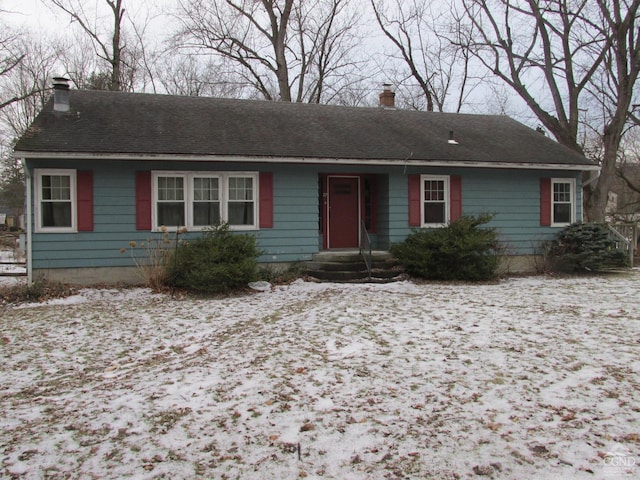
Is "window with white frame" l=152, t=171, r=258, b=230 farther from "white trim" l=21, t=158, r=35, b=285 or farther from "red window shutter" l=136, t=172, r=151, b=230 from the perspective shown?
"white trim" l=21, t=158, r=35, b=285

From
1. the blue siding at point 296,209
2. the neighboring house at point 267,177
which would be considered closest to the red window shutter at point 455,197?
the neighboring house at point 267,177

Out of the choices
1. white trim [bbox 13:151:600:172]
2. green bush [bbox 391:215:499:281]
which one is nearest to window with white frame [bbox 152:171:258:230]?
white trim [bbox 13:151:600:172]

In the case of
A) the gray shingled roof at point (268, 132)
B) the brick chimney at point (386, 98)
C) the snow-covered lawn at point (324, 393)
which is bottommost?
the snow-covered lawn at point (324, 393)

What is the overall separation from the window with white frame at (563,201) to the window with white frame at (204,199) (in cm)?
826

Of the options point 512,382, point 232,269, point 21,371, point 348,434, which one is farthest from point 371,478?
point 232,269

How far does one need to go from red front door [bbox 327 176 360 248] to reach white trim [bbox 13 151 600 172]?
4.60 ft

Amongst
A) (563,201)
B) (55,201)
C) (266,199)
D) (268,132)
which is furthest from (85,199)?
(563,201)

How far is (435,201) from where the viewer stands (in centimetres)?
1255

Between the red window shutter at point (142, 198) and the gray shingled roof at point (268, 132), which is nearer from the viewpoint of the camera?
the gray shingled roof at point (268, 132)

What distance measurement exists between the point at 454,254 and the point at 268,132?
540cm

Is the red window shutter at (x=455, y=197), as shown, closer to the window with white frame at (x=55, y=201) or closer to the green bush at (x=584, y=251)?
the green bush at (x=584, y=251)

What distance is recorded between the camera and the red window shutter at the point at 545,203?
43.2ft

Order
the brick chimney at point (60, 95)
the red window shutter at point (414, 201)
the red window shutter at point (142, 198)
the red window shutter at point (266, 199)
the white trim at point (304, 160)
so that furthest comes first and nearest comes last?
the red window shutter at point (414, 201)
the red window shutter at point (266, 199)
the brick chimney at point (60, 95)
the red window shutter at point (142, 198)
the white trim at point (304, 160)

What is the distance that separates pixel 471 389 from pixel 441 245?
265 inches
